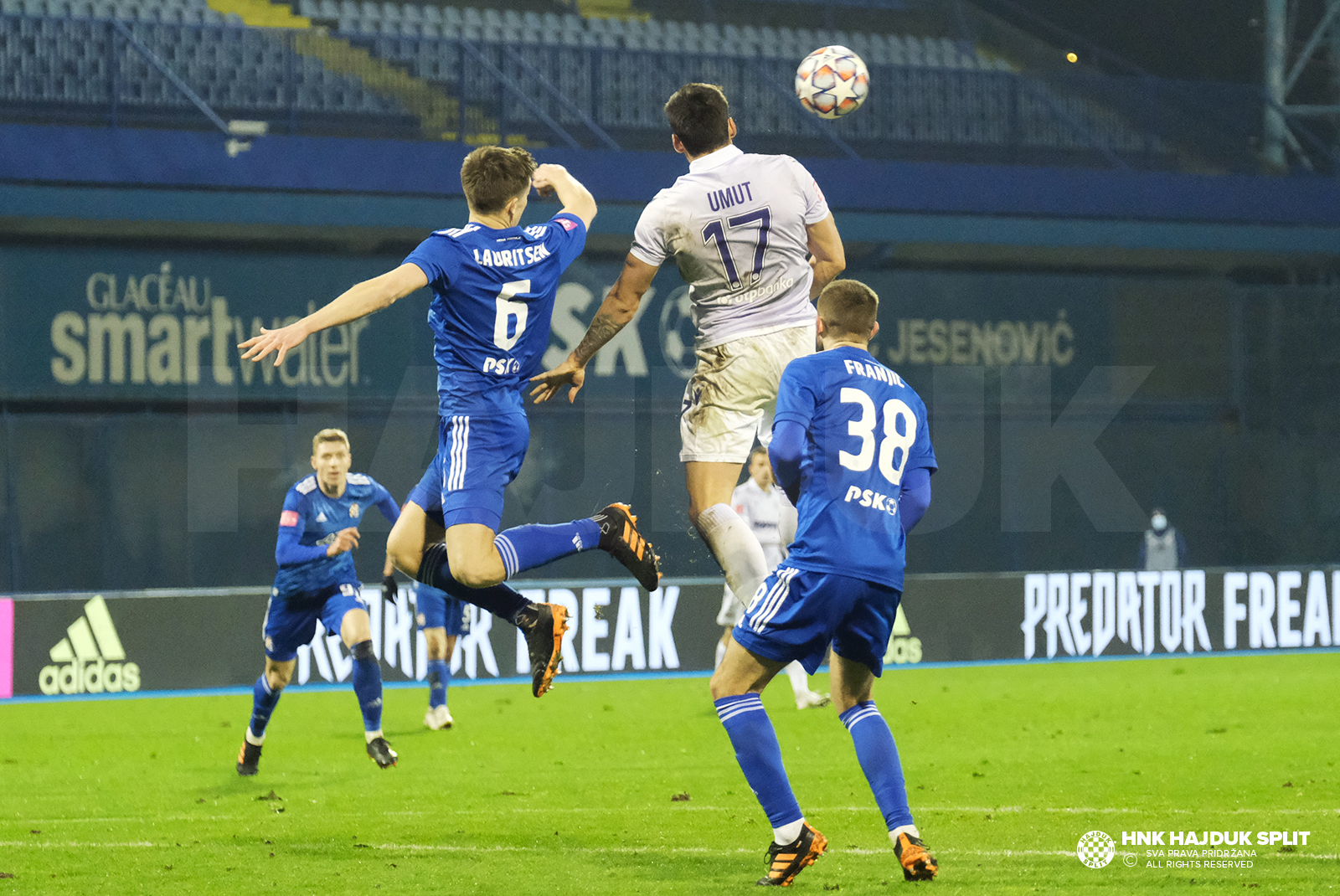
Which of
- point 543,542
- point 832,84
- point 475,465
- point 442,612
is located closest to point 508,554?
point 543,542

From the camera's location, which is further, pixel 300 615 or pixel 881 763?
pixel 300 615

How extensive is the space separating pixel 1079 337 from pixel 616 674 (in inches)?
377

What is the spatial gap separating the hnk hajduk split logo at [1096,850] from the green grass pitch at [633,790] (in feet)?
0.34

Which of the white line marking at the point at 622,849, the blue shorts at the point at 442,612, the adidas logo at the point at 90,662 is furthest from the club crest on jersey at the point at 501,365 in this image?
the adidas logo at the point at 90,662

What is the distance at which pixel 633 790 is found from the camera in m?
8.43

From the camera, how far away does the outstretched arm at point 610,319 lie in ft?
19.9

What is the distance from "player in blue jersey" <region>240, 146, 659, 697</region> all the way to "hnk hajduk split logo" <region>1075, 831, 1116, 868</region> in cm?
200

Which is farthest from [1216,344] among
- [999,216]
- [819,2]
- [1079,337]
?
[819,2]

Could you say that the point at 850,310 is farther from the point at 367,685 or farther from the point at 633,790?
the point at 367,685

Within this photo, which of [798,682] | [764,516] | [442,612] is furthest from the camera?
[764,516]

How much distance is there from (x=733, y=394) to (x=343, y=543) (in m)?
3.71

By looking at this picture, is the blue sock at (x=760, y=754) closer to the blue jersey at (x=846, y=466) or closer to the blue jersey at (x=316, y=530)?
the blue jersey at (x=846, y=466)

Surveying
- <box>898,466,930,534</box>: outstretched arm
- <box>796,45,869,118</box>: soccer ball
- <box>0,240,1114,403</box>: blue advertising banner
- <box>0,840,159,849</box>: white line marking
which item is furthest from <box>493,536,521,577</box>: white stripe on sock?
<box>0,240,1114,403</box>: blue advertising banner

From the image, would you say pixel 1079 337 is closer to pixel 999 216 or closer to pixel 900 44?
pixel 999 216
